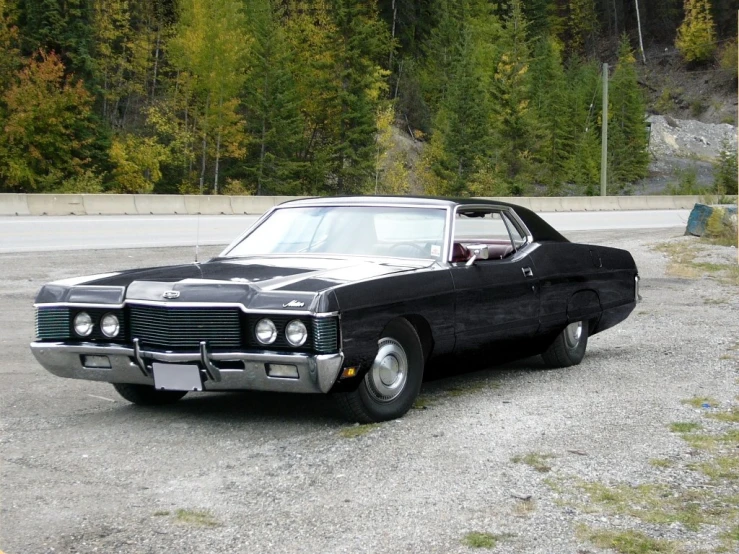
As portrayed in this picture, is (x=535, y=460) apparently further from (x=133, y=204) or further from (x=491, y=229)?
(x=133, y=204)

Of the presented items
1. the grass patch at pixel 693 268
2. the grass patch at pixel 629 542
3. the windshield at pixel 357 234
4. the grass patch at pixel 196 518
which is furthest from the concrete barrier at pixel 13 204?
the grass patch at pixel 629 542

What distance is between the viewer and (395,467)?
17.7 ft

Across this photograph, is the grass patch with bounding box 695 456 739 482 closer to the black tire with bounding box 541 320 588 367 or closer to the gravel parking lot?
the gravel parking lot

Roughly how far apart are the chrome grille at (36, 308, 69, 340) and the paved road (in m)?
13.9

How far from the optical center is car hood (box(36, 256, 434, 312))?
5906 mm

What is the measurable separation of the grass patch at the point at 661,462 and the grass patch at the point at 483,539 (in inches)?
55.0

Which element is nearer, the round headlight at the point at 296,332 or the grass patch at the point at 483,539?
the grass patch at the point at 483,539

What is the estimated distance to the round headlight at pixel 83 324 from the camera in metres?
6.36

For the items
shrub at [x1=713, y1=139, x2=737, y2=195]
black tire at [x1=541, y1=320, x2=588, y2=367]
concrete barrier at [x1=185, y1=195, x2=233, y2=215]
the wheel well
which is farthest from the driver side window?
shrub at [x1=713, y1=139, x2=737, y2=195]

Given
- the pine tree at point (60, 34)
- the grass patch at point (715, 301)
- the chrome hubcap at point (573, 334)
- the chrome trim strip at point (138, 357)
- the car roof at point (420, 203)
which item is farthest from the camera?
the pine tree at point (60, 34)

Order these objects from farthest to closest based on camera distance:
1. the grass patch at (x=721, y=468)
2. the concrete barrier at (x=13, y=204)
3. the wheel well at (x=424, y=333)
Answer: the concrete barrier at (x=13, y=204) < the wheel well at (x=424, y=333) < the grass patch at (x=721, y=468)

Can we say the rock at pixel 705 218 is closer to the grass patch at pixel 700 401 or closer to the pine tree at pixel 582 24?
the grass patch at pixel 700 401

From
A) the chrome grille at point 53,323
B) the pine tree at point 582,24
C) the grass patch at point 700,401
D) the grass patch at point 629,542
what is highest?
the pine tree at point 582,24

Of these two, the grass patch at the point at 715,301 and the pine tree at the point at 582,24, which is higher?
the pine tree at the point at 582,24
